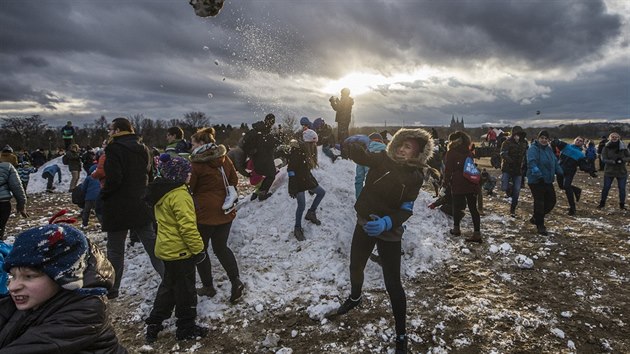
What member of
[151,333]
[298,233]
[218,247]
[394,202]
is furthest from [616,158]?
[151,333]

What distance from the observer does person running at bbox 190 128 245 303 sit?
4.20 meters

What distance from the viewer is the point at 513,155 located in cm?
848

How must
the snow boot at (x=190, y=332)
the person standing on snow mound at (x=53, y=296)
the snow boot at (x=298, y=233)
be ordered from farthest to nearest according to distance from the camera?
the snow boot at (x=298, y=233) → the snow boot at (x=190, y=332) → the person standing on snow mound at (x=53, y=296)

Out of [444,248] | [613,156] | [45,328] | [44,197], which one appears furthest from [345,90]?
[44,197]

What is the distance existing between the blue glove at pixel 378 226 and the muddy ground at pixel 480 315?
136 cm

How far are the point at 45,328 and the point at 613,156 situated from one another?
11.8 meters

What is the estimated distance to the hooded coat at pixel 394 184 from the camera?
336 cm

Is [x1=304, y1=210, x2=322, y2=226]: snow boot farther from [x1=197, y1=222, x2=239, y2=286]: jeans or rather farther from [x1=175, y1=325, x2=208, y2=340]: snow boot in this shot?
[x1=175, y1=325, x2=208, y2=340]: snow boot

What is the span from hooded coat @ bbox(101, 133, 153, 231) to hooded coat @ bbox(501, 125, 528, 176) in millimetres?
8380

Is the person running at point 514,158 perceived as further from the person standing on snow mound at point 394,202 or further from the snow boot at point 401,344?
the snow boot at point 401,344

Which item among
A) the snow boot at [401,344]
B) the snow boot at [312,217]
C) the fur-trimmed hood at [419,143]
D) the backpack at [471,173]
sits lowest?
the snow boot at [401,344]

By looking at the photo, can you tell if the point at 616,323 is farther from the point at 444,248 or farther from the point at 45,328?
the point at 45,328

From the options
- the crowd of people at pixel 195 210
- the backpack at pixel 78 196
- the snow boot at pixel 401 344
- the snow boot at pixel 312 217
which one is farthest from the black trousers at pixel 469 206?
the backpack at pixel 78 196

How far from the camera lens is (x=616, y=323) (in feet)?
13.0
